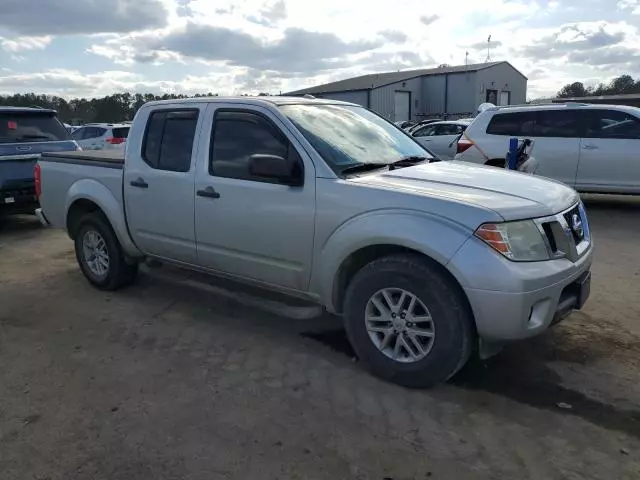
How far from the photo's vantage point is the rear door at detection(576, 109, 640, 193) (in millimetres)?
9406

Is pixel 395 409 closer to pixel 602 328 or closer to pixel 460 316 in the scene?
pixel 460 316

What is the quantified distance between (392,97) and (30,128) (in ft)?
106

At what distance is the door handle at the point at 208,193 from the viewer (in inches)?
174

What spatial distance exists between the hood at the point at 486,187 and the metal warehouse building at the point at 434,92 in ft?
113

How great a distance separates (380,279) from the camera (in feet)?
11.7

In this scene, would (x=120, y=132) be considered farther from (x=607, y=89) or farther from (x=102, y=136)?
(x=607, y=89)

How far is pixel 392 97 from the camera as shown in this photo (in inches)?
1532

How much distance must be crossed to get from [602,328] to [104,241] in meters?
4.59

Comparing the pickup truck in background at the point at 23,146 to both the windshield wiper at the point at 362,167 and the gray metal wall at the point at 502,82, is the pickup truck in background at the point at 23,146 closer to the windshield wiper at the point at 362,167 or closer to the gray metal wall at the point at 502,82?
the windshield wiper at the point at 362,167

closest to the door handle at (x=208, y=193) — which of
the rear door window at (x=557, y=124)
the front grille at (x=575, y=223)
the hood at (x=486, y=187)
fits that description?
the hood at (x=486, y=187)

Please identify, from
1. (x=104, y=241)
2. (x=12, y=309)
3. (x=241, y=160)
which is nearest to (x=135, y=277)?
(x=104, y=241)

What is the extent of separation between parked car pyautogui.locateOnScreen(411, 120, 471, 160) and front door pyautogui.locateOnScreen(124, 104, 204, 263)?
1051 centimetres

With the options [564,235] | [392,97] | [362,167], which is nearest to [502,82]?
[392,97]

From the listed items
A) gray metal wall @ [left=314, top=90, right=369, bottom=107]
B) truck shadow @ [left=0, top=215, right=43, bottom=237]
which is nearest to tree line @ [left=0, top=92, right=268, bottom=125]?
gray metal wall @ [left=314, top=90, right=369, bottom=107]
